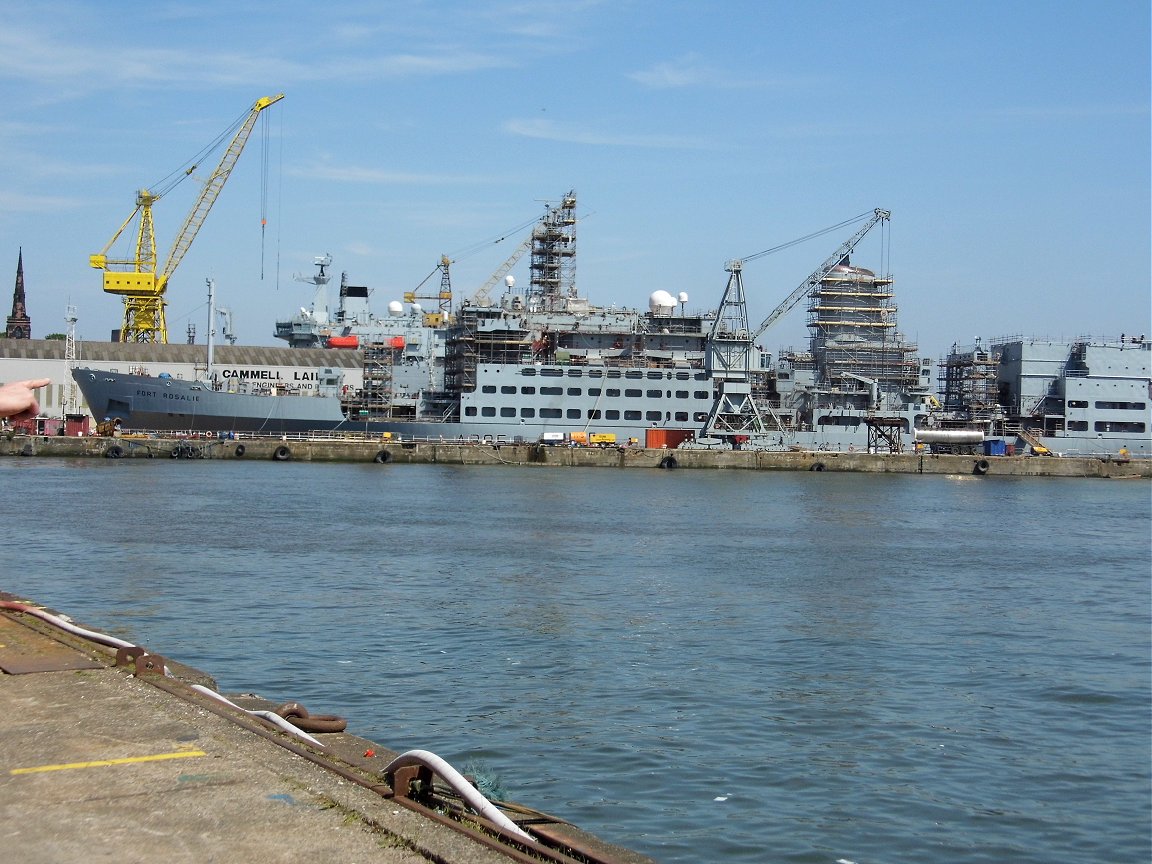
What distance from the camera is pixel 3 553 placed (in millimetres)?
26422

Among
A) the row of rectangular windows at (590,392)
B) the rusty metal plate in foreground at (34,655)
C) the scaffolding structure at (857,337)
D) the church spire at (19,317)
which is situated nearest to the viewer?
the rusty metal plate in foreground at (34,655)

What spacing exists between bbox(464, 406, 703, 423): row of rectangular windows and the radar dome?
7240mm

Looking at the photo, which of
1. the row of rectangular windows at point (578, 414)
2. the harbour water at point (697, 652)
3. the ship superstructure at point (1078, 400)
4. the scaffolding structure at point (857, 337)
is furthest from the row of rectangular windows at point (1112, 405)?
the harbour water at point (697, 652)

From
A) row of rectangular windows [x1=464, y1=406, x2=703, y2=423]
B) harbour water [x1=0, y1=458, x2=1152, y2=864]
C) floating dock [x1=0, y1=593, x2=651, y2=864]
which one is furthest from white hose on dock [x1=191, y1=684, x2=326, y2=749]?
row of rectangular windows [x1=464, y1=406, x2=703, y2=423]

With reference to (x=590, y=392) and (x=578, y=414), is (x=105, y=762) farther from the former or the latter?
(x=590, y=392)

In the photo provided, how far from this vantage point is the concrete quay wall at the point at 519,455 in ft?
216

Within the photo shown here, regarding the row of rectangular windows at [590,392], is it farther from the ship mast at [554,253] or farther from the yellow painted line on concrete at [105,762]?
the yellow painted line on concrete at [105,762]

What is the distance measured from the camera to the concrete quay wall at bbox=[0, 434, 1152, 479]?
6594cm

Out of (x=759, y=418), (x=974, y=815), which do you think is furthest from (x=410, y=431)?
(x=974, y=815)

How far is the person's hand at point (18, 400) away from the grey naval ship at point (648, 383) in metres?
65.4

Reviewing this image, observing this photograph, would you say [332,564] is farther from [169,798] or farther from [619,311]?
[619,311]

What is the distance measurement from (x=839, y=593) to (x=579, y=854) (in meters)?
18.1

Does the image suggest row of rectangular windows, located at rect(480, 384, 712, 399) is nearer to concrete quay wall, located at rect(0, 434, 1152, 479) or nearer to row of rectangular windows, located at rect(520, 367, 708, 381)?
row of rectangular windows, located at rect(520, 367, 708, 381)

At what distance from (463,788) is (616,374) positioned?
220 feet
